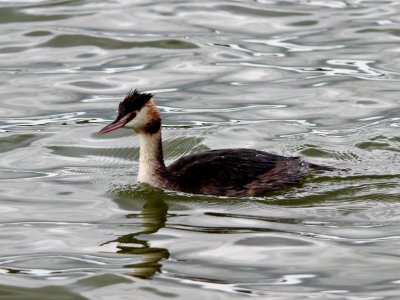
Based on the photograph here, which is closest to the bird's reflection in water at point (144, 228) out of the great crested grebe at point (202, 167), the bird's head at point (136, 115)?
the great crested grebe at point (202, 167)

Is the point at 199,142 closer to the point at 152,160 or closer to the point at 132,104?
the point at 152,160

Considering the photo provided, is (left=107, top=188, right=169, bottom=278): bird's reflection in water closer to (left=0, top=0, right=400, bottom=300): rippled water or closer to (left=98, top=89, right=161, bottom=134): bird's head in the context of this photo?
(left=0, top=0, right=400, bottom=300): rippled water

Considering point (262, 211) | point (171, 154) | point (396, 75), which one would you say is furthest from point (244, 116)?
point (262, 211)

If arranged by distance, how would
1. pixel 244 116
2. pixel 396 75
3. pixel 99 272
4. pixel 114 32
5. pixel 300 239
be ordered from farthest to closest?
pixel 114 32
pixel 396 75
pixel 244 116
pixel 300 239
pixel 99 272

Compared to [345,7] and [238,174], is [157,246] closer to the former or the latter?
[238,174]

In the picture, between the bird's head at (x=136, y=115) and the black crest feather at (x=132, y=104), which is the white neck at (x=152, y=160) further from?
the black crest feather at (x=132, y=104)

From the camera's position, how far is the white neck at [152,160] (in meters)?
12.3

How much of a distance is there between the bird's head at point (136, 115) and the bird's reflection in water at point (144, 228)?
62 cm

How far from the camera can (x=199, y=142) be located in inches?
566

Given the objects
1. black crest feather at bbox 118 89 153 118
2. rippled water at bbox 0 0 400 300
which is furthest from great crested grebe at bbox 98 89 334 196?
rippled water at bbox 0 0 400 300

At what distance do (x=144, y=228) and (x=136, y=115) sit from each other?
1237 millimetres

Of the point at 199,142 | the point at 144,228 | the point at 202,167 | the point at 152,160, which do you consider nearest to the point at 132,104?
the point at 152,160

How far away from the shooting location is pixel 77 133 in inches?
582

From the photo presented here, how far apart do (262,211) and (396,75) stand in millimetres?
5721
